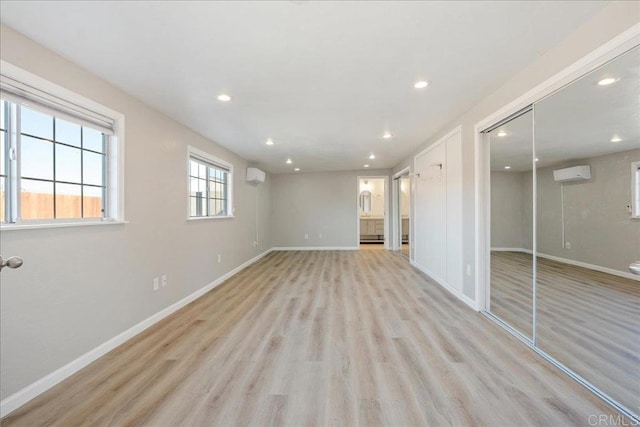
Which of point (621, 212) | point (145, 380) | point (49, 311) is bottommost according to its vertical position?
point (145, 380)

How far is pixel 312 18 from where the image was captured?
1.58 m

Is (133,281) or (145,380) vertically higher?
(133,281)

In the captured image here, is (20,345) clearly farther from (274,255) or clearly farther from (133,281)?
(274,255)

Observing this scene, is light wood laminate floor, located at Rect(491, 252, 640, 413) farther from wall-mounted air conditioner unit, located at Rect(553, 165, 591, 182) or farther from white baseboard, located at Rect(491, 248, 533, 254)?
wall-mounted air conditioner unit, located at Rect(553, 165, 591, 182)

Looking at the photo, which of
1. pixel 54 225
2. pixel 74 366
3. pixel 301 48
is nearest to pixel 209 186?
pixel 54 225

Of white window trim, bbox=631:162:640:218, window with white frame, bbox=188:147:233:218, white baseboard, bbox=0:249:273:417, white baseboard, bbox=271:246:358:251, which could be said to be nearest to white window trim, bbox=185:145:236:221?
window with white frame, bbox=188:147:233:218

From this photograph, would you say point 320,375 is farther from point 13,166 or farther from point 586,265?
point 13,166

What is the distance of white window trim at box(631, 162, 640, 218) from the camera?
1590 mm

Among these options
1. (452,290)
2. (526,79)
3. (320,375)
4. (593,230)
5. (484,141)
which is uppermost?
(526,79)

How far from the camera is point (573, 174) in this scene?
2121mm

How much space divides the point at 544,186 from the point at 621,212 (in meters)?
0.57

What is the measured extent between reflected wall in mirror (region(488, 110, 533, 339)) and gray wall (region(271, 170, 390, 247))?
5.18 meters

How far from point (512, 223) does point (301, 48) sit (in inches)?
100

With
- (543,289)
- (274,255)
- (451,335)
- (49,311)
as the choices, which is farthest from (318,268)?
(49,311)
